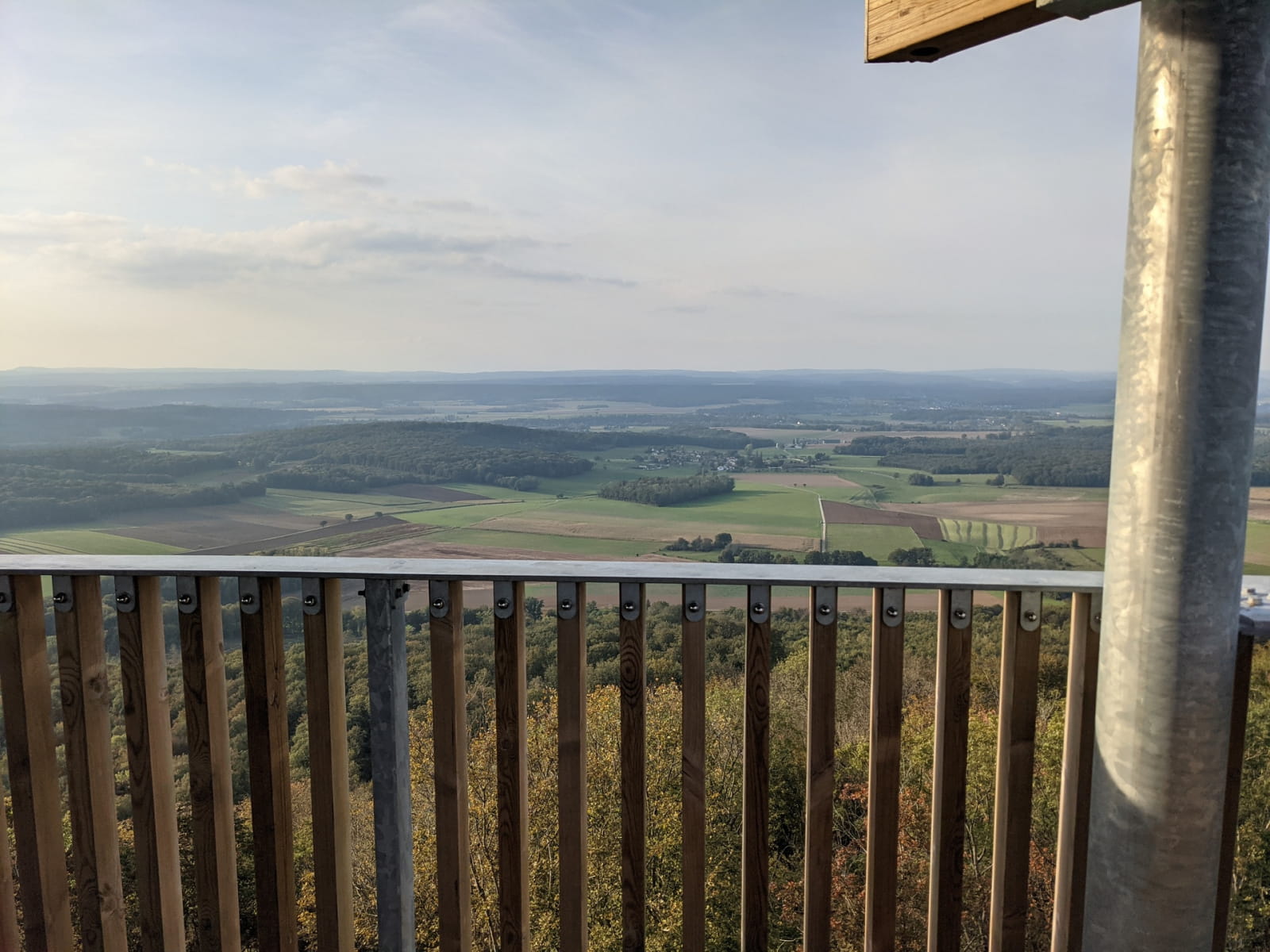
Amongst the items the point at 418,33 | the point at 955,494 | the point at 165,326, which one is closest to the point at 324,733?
the point at 418,33

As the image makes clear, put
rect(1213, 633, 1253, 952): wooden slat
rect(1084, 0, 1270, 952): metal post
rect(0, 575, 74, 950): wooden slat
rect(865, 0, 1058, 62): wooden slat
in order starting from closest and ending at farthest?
rect(1084, 0, 1270, 952): metal post < rect(865, 0, 1058, 62): wooden slat < rect(1213, 633, 1253, 952): wooden slat < rect(0, 575, 74, 950): wooden slat

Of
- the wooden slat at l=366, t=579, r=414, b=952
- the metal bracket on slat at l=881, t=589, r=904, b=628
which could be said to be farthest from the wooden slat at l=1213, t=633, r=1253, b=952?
the wooden slat at l=366, t=579, r=414, b=952

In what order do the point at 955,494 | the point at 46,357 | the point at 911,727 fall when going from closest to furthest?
the point at 911,727, the point at 955,494, the point at 46,357

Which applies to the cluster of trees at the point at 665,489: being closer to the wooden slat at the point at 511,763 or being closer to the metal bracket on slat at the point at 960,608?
the wooden slat at the point at 511,763

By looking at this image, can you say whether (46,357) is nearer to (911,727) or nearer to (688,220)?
(688,220)

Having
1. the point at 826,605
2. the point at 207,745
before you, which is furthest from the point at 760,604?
the point at 207,745

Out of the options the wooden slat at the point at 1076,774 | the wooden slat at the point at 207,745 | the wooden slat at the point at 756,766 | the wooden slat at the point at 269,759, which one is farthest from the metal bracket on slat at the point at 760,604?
the wooden slat at the point at 207,745

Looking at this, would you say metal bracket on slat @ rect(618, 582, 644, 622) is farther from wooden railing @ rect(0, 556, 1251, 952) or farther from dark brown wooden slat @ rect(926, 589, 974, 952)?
dark brown wooden slat @ rect(926, 589, 974, 952)
